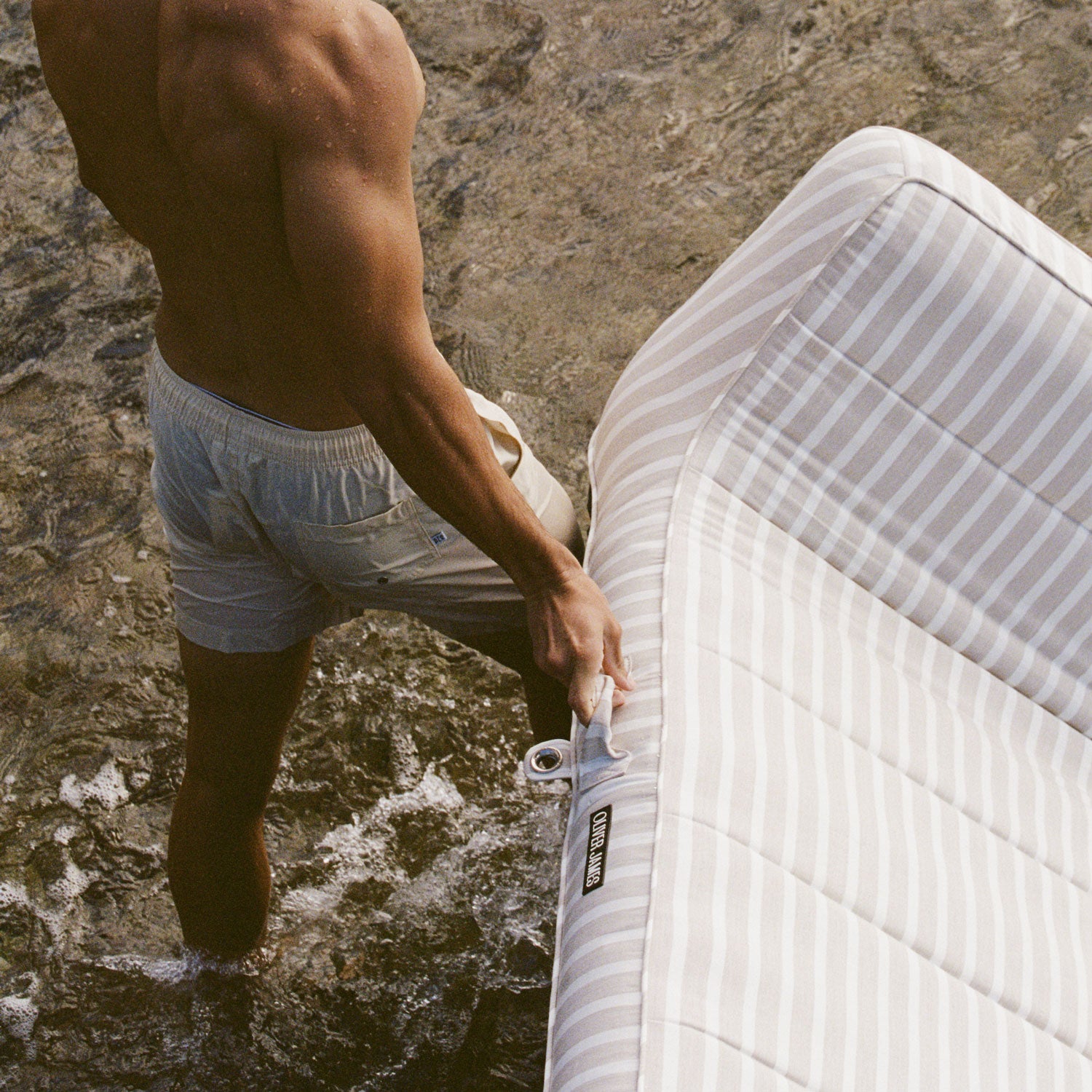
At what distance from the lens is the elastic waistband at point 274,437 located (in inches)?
56.5

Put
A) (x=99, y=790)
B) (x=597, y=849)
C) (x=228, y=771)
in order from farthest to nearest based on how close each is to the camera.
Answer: (x=99, y=790)
(x=228, y=771)
(x=597, y=849)

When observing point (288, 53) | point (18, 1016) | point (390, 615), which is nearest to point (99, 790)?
point (18, 1016)

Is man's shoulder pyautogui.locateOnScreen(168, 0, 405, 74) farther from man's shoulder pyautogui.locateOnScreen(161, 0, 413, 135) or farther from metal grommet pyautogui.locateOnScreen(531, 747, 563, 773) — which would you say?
metal grommet pyautogui.locateOnScreen(531, 747, 563, 773)

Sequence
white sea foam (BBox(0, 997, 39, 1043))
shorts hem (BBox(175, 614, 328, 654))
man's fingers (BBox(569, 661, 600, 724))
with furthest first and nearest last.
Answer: white sea foam (BBox(0, 997, 39, 1043))
shorts hem (BBox(175, 614, 328, 654))
man's fingers (BBox(569, 661, 600, 724))

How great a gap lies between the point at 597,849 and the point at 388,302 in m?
0.58

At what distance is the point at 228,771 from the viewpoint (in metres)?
1.74

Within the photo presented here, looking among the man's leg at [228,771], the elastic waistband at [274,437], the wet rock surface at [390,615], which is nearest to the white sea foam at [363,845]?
the wet rock surface at [390,615]

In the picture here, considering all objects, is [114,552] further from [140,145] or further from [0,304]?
[140,145]

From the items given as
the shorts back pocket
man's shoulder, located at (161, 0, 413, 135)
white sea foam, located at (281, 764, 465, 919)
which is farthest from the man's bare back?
white sea foam, located at (281, 764, 465, 919)

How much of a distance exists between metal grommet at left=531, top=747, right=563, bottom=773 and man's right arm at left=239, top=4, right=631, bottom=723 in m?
0.07

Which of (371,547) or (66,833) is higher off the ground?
(371,547)

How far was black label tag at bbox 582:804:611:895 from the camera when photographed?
1.31 metres

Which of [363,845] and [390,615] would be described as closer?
[363,845]

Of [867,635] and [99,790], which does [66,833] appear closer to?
[99,790]
